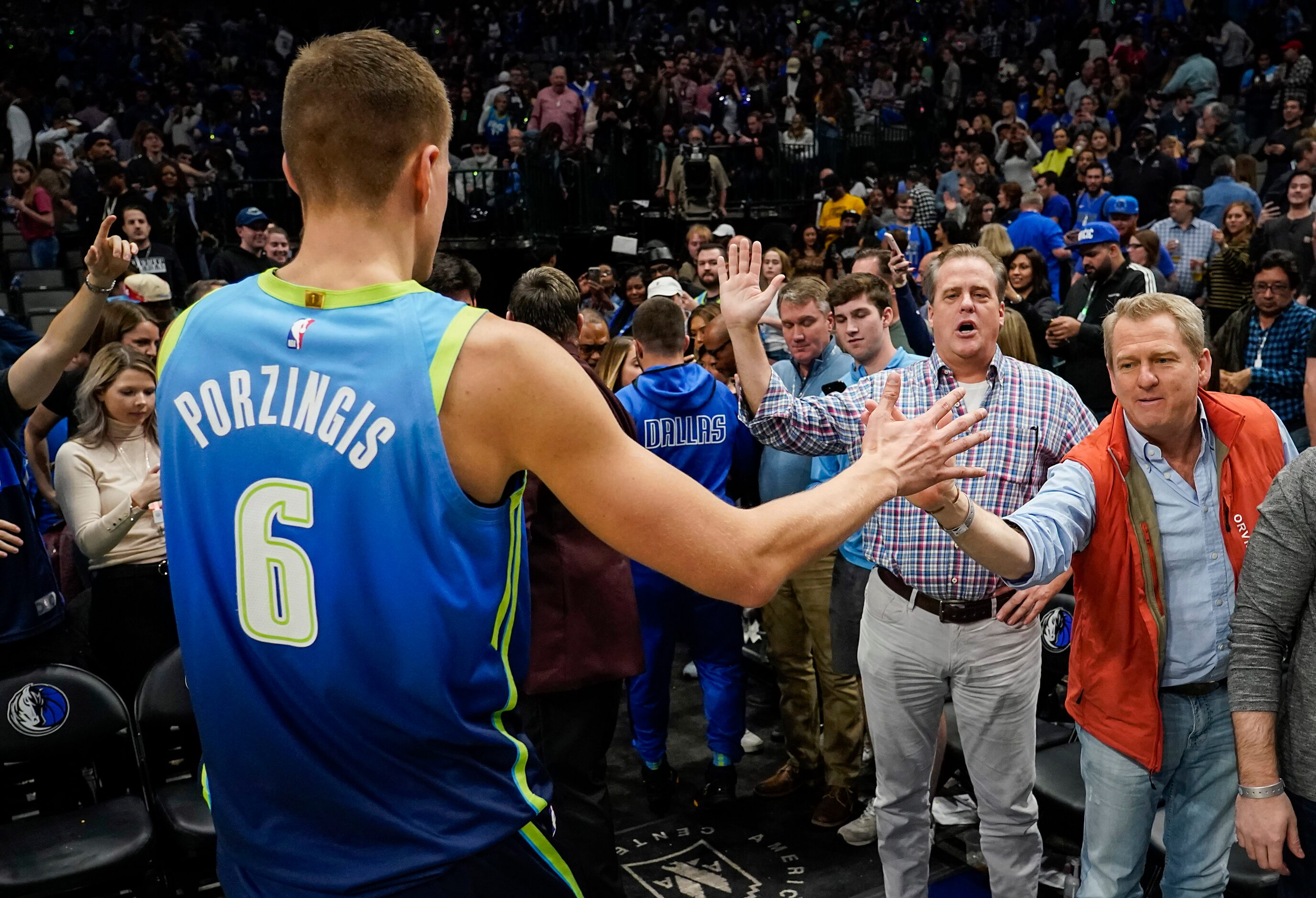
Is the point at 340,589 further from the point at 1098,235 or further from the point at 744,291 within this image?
the point at 1098,235

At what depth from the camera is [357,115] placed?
5.04 feet

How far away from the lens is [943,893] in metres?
3.89

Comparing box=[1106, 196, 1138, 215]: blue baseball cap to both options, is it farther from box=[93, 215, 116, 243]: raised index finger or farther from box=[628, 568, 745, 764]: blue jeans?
box=[93, 215, 116, 243]: raised index finger

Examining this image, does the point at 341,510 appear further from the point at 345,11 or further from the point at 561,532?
the point at 345,11

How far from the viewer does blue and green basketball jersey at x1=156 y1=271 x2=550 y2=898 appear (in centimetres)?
144

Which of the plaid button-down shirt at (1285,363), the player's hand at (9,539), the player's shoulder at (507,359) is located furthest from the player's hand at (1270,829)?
the plaid button-down shirt at (1285,363)

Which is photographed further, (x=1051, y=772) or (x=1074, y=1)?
(x=1074, y=1)

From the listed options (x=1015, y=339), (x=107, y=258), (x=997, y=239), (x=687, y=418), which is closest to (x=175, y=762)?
(x=107, y=258)

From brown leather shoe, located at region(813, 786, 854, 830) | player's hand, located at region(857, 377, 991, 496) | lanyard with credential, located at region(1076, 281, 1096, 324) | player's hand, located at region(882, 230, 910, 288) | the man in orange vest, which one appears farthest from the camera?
→ lanyard with credential, located at region(1076, 281, 1096, 324)

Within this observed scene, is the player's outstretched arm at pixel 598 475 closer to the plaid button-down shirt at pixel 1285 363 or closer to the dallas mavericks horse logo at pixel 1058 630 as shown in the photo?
the dallas mavericks horse logo at pixel 1058 630

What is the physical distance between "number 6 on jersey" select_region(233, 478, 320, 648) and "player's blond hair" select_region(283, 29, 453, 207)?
42 cm

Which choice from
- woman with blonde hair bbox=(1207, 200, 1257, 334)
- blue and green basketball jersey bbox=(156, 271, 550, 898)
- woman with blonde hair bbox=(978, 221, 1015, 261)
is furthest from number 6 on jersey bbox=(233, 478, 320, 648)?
woman with blonde hair bbox=(1207, 200, 1257, 334)

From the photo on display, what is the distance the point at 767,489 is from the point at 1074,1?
16.1 m

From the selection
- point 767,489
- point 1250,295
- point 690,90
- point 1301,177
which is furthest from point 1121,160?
point 767,489
